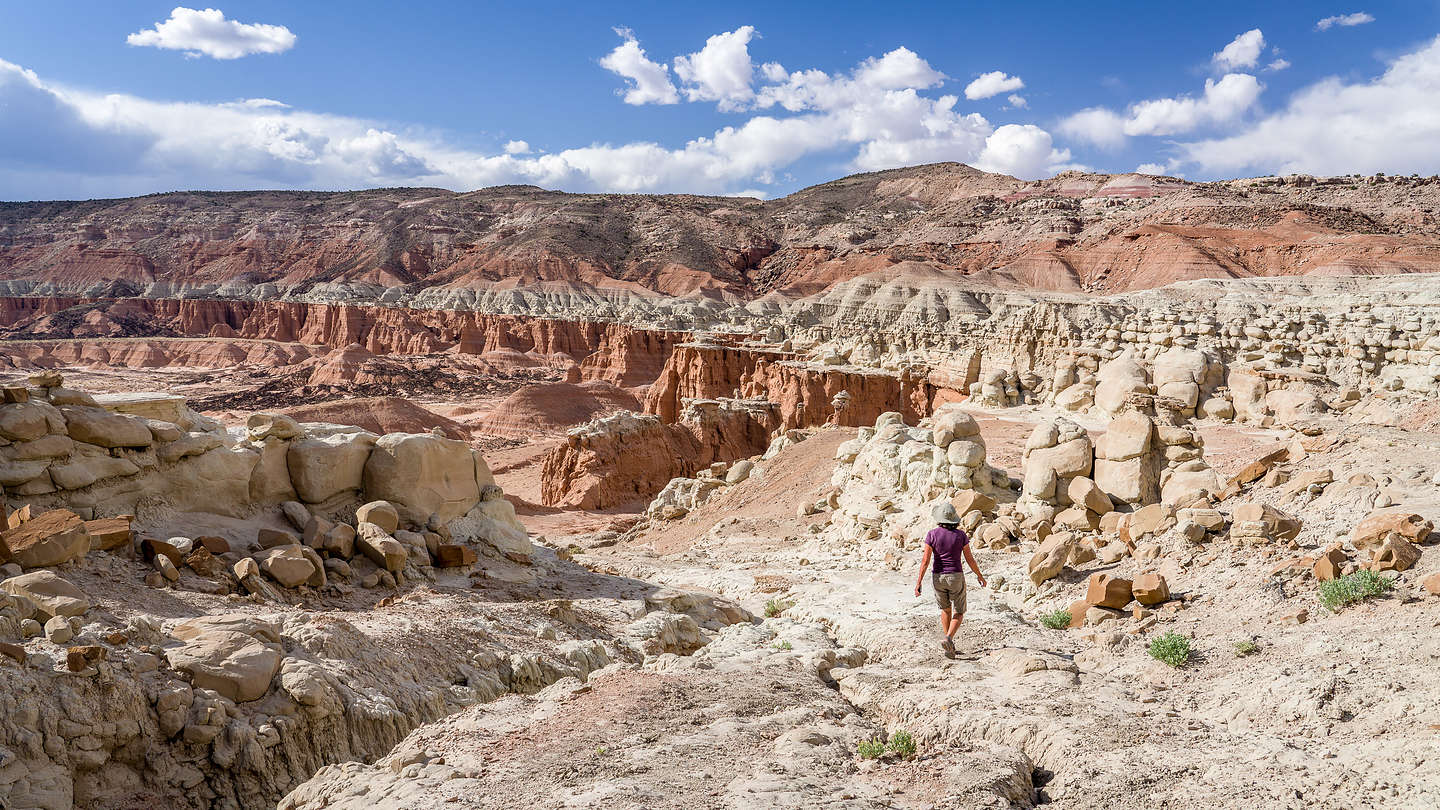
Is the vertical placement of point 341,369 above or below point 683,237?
below

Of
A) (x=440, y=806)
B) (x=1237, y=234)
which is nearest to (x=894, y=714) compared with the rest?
(x=440, y=806)

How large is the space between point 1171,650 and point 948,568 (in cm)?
187

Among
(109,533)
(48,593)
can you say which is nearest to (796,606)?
(109,533)

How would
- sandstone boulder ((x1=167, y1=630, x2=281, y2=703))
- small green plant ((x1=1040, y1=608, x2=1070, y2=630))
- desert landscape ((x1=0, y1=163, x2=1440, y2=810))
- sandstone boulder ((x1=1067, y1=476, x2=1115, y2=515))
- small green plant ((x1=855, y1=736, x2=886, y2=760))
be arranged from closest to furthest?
desert landscape ((x1=0, y1=163, x2=1440, y2=810))
small green plant ((x1=855, y1=736, x2=886, y2=760))
sandstone boulder ((x1=167, y1=630, x2=281, y2=703))
small green plant ((x1=1040, y1=608, x2=1070, y2=630))
sandstone boulder ((x1=1067, y1=476, x2=1115, y2=515))

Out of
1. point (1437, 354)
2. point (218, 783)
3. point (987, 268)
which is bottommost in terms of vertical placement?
point (218, 783)

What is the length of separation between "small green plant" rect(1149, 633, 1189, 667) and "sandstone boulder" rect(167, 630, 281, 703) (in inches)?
272

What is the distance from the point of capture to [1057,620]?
27.3ft

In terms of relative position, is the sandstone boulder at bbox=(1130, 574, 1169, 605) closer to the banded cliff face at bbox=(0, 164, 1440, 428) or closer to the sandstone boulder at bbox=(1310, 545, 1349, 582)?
the sandstone boulder at bbox=(1310, 545, 1349, 582)

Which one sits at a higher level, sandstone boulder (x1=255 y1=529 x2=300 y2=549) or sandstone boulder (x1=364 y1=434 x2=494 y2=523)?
sandstone boulder (x1=364 y1=434 x2=494 y2=523)

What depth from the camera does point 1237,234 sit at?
6384cm

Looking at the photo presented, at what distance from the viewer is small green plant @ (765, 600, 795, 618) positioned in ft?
35.9

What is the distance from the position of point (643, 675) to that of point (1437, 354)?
18.6 meters

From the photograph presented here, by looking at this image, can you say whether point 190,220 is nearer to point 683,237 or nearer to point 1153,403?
point 683,237

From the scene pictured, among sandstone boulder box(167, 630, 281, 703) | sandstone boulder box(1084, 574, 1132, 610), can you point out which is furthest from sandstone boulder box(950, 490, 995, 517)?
sandstone boulder box(167, 630, 281, 703)
